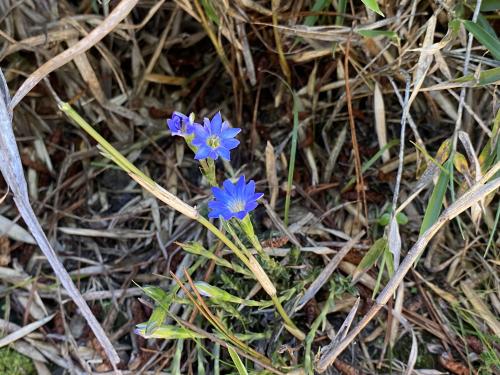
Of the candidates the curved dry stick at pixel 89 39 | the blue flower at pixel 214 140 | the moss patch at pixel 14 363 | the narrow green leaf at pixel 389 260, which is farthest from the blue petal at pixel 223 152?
the moss patch at pixel 14 363

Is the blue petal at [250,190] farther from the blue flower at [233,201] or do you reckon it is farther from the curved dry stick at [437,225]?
the curved dry stick at [437,225]

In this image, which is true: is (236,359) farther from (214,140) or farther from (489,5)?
(489,5)

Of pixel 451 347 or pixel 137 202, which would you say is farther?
pixel 137 202

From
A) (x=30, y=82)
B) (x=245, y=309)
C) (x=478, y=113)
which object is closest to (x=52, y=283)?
(x=245, y=309)

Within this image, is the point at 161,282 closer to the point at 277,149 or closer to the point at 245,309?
the point at 245,309

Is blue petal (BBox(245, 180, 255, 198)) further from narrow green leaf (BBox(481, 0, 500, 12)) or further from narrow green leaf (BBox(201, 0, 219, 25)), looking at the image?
narrow green leaf (BBox(481, 0, 500, 12))

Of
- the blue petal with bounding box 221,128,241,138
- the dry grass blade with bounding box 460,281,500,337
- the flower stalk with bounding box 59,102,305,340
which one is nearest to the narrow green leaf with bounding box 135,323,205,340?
the flower stalk with bounding box 59,102,305,340
